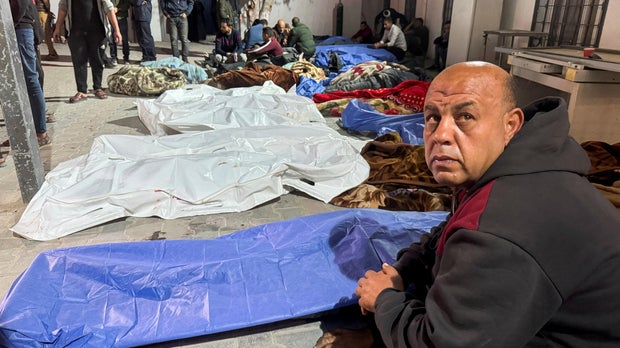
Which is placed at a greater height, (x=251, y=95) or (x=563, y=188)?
(x=563, y=188)

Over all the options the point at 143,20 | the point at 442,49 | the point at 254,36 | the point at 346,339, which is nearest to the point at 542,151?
the point at 346,339

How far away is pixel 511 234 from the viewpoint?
3.26 ft

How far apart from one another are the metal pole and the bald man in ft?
10.1

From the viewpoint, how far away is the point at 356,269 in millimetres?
2287

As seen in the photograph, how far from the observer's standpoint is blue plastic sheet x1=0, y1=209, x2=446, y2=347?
6.25 ft

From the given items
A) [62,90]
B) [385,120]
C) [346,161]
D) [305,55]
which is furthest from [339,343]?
[305,55]

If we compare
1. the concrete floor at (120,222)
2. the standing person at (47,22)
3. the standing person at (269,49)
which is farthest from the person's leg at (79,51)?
the standing person at (47,22)

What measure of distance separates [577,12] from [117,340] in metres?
6.97

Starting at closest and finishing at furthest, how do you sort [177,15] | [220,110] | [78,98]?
[220,110] → [78,98] → [177,15]

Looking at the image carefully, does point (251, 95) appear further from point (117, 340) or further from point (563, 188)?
point (563, 188)

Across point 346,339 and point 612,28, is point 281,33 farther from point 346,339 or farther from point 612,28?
point 346,339

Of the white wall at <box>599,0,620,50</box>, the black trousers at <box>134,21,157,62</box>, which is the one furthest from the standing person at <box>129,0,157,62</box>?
the white wall at <box>599,0,620,50</box>

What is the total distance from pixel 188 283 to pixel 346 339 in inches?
33.2

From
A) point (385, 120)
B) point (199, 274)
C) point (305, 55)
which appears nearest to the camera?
point (199, 274)
